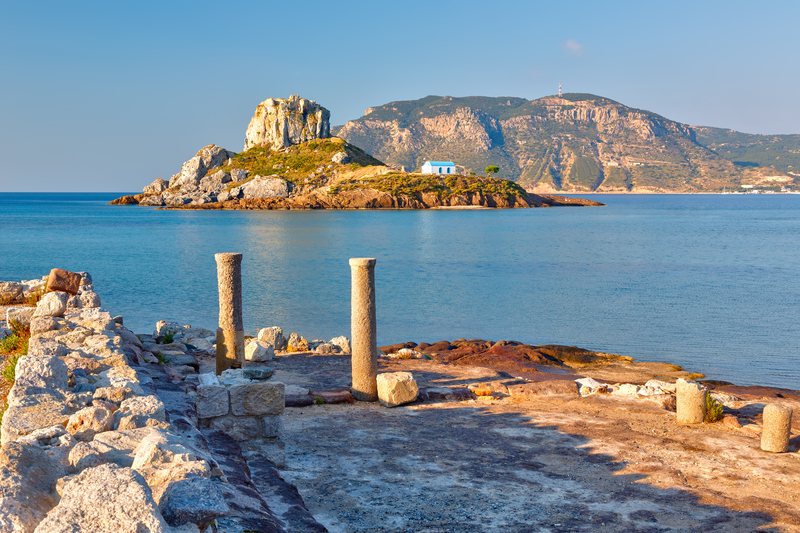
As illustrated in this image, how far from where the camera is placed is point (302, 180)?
124 metres

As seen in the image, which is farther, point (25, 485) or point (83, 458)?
point (83, 458)

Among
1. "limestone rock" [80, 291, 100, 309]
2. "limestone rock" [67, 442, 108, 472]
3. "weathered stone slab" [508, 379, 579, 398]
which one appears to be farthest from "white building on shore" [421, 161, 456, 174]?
"limestone rock" [67, 442, 108, 472]

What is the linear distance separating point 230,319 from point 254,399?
4191mm

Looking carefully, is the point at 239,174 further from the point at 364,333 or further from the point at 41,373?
the point at 41,373

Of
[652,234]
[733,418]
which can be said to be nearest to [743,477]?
[733,418]

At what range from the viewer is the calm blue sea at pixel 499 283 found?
76.2 ft

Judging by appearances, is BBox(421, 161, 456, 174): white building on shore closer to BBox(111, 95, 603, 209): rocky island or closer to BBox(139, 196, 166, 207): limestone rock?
BBox(111, 95, 603, 209): rocky island

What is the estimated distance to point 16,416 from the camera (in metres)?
4.98

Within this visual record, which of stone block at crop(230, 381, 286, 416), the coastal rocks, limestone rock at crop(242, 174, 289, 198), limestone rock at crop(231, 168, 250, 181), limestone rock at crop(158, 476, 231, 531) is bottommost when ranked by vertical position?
stone block at crop(230, 381, 286, 416)

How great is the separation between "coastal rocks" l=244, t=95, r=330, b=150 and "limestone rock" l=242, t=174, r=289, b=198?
64.0ft

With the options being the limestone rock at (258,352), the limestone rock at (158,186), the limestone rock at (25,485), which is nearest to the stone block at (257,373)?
the limestone rock at (25,485)

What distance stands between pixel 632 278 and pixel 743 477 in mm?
30324

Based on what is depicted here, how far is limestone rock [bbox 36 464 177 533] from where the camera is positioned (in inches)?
117

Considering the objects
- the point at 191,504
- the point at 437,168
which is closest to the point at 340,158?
the point at 437,168
